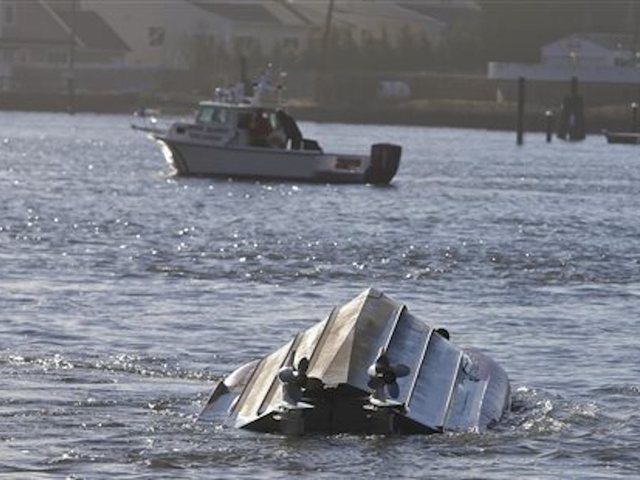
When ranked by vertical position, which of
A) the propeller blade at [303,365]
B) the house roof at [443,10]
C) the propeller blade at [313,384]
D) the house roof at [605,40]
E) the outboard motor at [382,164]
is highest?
the house roof at [443,10]

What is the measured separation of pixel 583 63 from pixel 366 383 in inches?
4623

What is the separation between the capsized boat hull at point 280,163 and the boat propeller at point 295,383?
4726 centimetres

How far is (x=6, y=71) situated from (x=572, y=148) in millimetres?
55920

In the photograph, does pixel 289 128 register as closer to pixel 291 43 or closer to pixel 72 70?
pixel 72 70

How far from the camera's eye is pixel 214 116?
66250 millimetres

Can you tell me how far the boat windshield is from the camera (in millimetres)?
66000

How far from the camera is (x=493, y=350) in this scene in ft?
88.8

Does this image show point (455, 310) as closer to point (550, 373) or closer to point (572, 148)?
point (550, 373)

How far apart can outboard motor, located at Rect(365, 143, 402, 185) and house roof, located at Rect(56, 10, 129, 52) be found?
84423mm

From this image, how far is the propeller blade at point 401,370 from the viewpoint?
19516 millimetres

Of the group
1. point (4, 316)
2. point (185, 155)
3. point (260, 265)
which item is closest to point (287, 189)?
point (185, 155)

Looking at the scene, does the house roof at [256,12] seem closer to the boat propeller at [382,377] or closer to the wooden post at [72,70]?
the wooden post at [72,70]

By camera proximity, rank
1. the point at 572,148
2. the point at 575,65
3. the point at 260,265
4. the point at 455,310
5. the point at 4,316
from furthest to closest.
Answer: the point at 575,65 < the point at 572,148 < the point at 260,265 < the point at 455,310 < the point at 4,316

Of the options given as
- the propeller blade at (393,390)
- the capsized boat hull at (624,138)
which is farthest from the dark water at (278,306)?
the capsized boat hull at (624,138)
